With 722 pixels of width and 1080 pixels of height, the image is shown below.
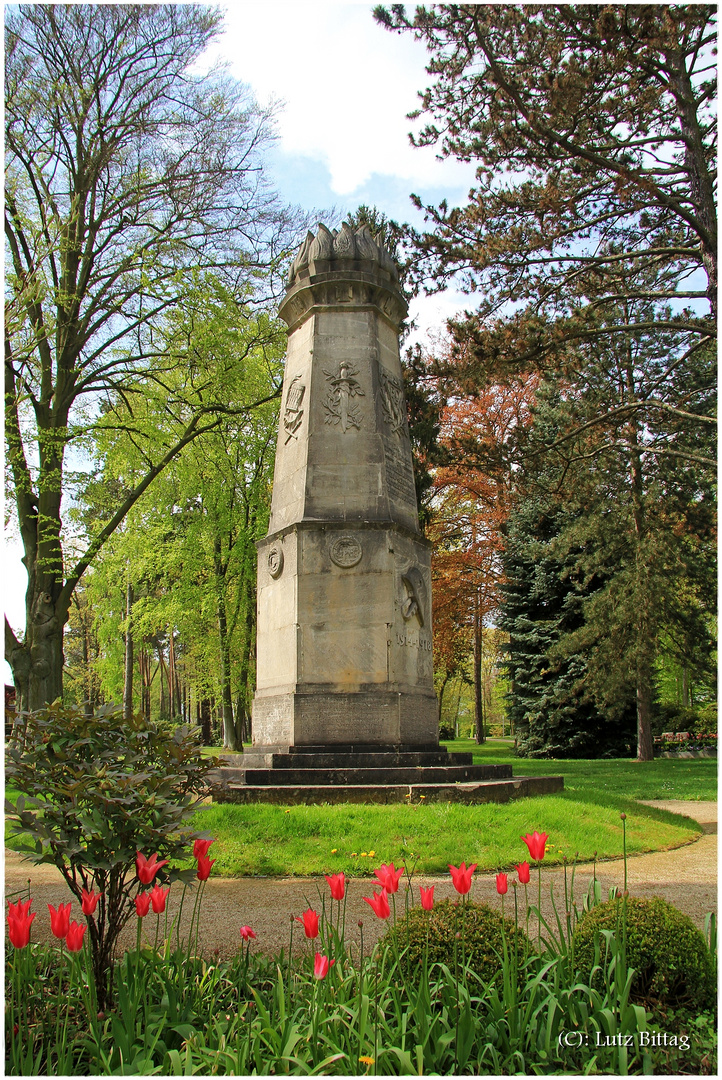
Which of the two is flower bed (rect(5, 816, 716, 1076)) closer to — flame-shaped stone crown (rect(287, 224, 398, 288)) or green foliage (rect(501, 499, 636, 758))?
flame-shaped stone crown (rect(287, 224, 398, 288))

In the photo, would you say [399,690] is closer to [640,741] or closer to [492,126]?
[492,126]

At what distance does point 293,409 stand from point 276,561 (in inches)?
90.9

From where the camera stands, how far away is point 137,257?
50.0 feet

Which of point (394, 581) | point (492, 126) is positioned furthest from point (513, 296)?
point (394, 581)

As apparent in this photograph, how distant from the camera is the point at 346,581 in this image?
9.63m

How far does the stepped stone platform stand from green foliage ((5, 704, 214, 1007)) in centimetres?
388

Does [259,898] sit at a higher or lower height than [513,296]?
lower

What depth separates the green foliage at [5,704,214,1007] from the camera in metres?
3.13

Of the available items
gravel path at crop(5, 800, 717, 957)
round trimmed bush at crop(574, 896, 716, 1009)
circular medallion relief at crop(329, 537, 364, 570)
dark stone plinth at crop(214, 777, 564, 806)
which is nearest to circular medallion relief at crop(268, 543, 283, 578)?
circular medallion relief at crop(329, 537, 364, 570)

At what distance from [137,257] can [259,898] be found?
1342cm

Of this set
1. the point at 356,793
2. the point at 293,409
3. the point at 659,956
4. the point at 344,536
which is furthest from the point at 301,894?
the point at 293,409

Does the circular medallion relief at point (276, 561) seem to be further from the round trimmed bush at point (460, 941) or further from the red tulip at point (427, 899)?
the red tulip at point (427, 899)

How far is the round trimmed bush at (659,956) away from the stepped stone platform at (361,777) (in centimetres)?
479

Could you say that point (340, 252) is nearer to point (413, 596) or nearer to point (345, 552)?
point (345, 552)
